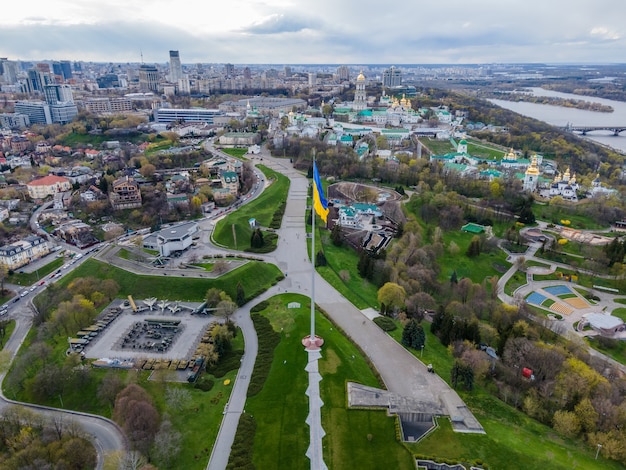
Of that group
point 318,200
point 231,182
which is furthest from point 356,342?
point 231,182

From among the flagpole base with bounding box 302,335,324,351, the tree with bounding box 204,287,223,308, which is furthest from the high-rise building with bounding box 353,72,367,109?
the flagpole base with bounding box 302,335,324,351

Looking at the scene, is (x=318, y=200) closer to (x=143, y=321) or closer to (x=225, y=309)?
(x=225, y=309)

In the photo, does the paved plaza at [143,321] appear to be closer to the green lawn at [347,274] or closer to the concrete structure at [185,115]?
the green lawn at [347,274]

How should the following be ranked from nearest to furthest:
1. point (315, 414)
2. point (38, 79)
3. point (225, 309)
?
1. point (315, 414)
2. point (225, 309)
3. point (38, 79)

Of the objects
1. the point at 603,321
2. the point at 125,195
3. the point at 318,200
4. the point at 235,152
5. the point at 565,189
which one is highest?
the point at 318,200

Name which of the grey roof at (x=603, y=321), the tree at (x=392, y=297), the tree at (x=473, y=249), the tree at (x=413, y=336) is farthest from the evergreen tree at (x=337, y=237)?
the grey roof at (x=603, y=321)

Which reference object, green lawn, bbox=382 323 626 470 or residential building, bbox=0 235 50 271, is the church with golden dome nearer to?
green lawn, bbox=382 323 626 470

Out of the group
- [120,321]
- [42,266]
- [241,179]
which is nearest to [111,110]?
[241,179]
